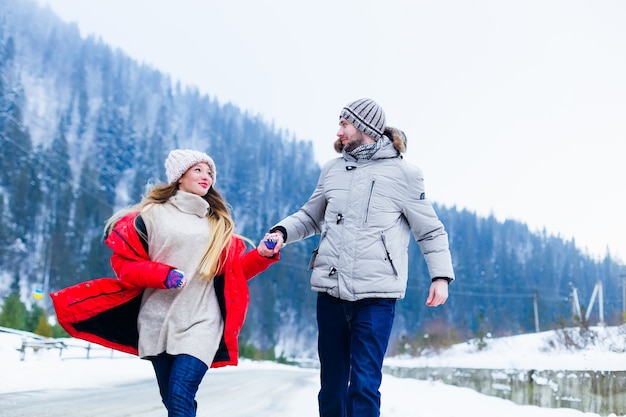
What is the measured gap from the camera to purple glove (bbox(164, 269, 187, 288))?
139 inches

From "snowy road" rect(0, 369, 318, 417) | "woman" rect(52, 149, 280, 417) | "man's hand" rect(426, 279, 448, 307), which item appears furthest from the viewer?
"snowy road" rect(0, 369, 318, 417)

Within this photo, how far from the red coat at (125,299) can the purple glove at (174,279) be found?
136mm

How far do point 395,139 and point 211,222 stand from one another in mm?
1216

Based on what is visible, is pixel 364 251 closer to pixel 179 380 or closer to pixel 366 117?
pixel 366 117

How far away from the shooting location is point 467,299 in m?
116

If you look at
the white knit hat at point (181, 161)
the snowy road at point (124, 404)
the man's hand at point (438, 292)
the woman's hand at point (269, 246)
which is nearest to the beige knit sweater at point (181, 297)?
the white knit hat at point (181, 161)

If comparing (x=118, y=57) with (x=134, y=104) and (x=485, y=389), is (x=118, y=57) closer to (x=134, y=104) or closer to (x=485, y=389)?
(x=134, y=104)

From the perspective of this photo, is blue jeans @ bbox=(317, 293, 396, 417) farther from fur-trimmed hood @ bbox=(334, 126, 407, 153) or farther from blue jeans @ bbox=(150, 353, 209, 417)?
fur-trimmed hood @ bbox=(334, 126, 407, 153)

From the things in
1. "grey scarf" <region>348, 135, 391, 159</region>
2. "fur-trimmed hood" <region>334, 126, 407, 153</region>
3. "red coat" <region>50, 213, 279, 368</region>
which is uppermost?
"fur-trimmed hood" <region>334, 126, 407, 153</region>

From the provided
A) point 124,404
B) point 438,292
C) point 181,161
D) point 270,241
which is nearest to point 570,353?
point 124,404

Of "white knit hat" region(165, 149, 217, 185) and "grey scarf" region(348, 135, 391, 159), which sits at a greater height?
"grey scarf" region(348, 135, 391, 159)

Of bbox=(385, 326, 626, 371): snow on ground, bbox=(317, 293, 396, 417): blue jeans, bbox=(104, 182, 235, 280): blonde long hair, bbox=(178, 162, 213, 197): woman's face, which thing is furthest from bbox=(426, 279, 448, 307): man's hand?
bbox=(385, 326, 626, 371): snow on ground

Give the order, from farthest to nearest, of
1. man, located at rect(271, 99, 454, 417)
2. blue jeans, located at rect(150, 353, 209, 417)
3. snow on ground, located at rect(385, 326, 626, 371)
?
snow on ground, located at rect(385, 326, 626, 371) → man, located at rect(271, 99, 454, 417) → blue jeans, located at rect(150, 353, 209, 417)

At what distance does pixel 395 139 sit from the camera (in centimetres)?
420
